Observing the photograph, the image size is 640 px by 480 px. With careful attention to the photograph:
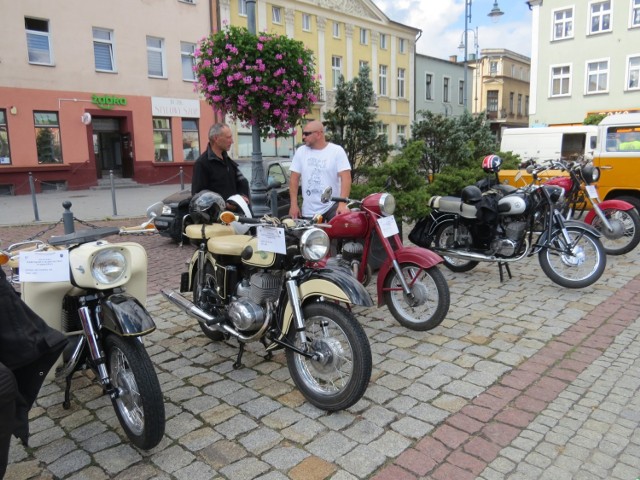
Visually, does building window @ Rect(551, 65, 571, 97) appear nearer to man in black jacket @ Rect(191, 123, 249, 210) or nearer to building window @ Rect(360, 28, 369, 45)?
building window @ Rect(360, 28, 369, 45)

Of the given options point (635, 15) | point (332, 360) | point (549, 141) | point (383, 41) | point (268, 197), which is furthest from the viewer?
point (383, 41)

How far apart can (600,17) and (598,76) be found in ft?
10.9

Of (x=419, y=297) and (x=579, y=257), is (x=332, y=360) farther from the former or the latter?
(x=579, y=257)

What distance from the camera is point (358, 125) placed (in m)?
7.82

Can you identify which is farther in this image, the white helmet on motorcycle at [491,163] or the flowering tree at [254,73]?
the flowering tree at [254,73]

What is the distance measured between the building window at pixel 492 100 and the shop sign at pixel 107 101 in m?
45.6

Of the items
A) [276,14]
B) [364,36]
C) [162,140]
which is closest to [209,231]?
[162,140]

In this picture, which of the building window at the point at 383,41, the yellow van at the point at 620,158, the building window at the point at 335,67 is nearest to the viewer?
the yellow van at the point at 620,158

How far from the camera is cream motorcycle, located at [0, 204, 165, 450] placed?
275 centimetres

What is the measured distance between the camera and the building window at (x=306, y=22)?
32031mm

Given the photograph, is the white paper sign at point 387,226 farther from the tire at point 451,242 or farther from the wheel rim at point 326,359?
the tire at point 451,242

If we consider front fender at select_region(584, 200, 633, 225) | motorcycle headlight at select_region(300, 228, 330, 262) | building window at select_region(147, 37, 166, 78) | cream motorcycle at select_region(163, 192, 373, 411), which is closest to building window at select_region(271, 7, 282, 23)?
building window at select_region(147, 37, 166, 78)

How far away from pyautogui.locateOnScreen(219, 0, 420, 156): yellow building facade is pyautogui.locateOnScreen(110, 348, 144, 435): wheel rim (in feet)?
84.1

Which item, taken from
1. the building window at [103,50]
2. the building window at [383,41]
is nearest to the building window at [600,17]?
the building window at [383,41]
